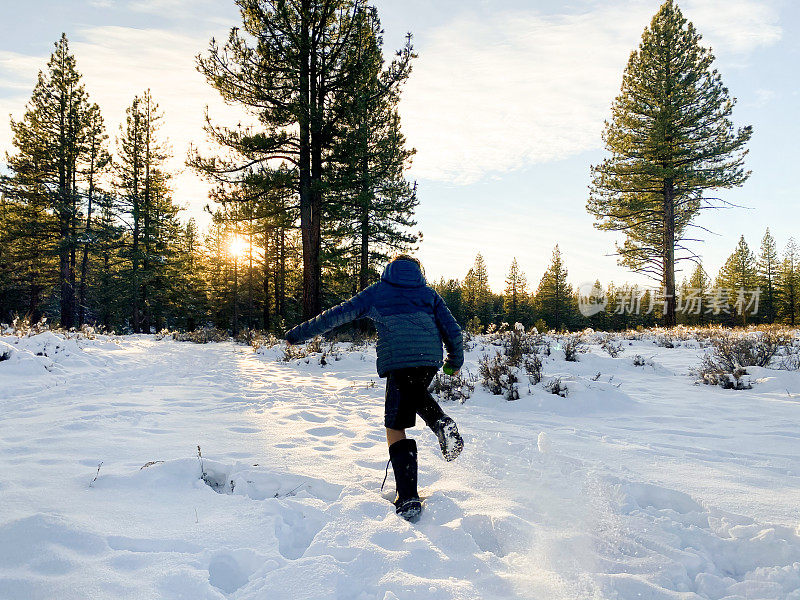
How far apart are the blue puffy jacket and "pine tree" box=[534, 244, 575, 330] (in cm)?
5462

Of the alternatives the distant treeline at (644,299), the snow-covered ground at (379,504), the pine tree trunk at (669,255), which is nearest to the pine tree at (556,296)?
the distant treeline at (644,299)

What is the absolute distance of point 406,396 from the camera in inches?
104

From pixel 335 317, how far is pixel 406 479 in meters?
1.14

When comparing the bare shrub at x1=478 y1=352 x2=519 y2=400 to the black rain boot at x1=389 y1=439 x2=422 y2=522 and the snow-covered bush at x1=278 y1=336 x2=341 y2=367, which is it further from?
the snow-covered bush at x1=278 y1=336 x2=341 y2=367

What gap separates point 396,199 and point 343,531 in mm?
18783

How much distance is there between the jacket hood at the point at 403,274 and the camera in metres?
2.81

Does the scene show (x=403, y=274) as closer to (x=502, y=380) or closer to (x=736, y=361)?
(x=502, y=380)

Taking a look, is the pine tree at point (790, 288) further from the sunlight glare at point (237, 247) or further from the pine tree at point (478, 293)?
the sunlight glare at point (237, 247)

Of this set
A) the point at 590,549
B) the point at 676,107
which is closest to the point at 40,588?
the point at 590,549

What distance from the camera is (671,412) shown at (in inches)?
190

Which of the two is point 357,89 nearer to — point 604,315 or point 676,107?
point 676,107

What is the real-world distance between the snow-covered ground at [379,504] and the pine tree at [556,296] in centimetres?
5314
